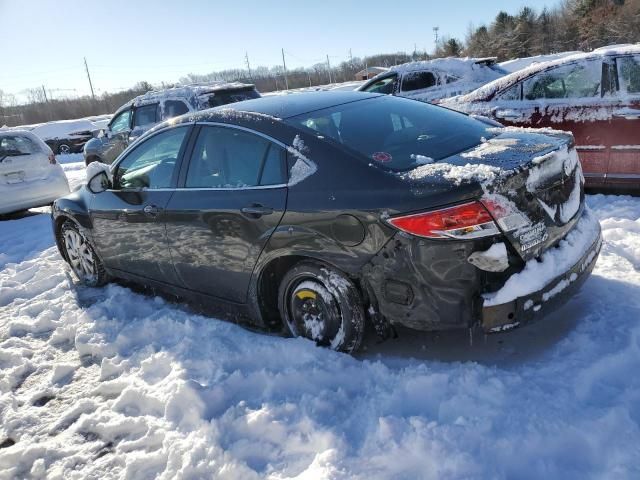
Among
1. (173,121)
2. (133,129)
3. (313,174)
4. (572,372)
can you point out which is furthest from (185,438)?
(133,129)

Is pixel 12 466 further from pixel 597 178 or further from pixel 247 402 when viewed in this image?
pixel 597 178

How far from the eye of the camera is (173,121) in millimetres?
4164

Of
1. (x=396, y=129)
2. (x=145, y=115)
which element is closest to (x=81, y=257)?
(x=396, y=129)

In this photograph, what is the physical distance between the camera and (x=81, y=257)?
5.24m

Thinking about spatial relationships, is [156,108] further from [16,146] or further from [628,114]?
[628,114]

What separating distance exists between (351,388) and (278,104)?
6.47 ft

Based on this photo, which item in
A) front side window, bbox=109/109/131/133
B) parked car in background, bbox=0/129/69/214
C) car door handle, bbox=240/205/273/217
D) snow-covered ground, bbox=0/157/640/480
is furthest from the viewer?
front side window, bbox=109/109/131/133

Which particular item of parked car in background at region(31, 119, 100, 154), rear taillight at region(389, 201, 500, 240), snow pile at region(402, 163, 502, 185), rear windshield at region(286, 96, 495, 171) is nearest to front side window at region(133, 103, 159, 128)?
rear windshield at region(286, 96, 495, 171)

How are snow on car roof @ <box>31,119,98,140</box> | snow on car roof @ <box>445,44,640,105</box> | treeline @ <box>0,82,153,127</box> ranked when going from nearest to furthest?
1. snow on car roof @ <box>445,44,640,105</box>
2. snow on car roof @ <box>31,119,98,140</box>
3. treeline @ <box>0,82,153,127</box>

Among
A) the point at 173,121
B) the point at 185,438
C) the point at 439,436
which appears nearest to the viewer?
the point at 439,436

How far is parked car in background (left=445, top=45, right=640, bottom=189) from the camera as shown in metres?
5.73

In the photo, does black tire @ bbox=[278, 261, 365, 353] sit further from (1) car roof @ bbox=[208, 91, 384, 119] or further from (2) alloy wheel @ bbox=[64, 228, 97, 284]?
(2) alloy wheel @ bbox=[64, 228, 97, 284]

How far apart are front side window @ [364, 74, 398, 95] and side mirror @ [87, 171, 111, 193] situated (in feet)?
22.0

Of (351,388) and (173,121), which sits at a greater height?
(173,121)
